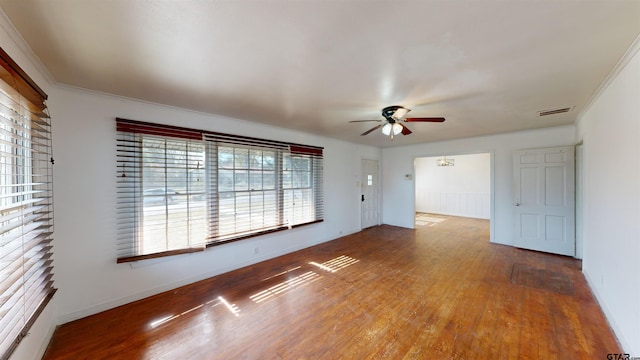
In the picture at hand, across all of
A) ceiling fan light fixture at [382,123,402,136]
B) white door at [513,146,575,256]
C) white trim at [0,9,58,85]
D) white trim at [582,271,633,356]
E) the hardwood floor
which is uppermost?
white trim at [0,9,58,85]

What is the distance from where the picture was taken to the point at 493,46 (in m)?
1.72

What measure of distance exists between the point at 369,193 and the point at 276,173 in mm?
3302

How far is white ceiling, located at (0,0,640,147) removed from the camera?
1351mm

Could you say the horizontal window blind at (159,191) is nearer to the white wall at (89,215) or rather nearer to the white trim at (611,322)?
the white wall at (89,215)

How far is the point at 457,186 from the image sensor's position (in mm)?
8633

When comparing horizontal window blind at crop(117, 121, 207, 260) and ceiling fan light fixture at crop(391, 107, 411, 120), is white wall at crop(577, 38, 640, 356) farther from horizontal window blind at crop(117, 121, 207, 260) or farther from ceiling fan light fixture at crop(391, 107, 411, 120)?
horizontal window blind at crop(117, 121, 207, 260)

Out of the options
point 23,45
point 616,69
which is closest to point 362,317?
point 616,69

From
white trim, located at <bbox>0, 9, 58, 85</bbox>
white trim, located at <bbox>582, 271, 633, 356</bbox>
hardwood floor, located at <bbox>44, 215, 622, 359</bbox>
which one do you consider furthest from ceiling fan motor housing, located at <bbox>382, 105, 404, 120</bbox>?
white trim, located at <bbox>0, 9, 58, 85</bbox>

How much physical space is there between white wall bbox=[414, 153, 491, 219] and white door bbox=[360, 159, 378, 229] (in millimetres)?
2429

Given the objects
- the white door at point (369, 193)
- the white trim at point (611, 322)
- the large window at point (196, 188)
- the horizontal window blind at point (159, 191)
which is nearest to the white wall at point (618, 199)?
the white trim at point (611, 322)

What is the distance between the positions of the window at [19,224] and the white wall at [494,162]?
6.62m

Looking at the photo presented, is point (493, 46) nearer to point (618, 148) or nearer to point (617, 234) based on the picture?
point (618, 148)

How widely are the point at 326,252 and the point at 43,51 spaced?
430 cm

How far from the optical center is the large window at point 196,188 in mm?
2762
